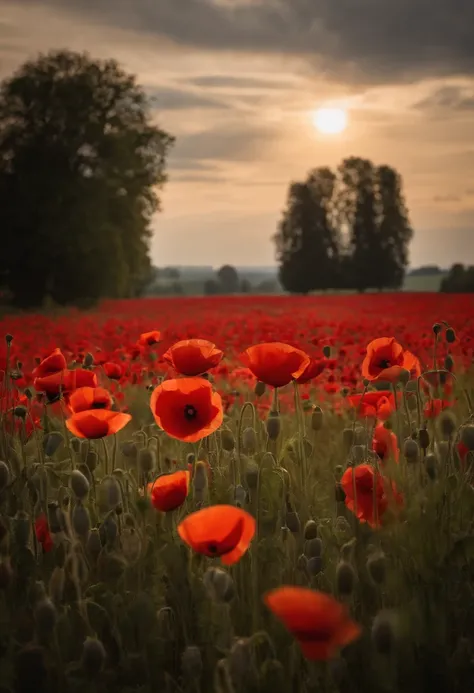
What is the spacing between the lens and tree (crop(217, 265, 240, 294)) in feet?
172

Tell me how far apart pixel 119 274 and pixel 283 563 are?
17.2 metres

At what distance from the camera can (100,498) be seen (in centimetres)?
241

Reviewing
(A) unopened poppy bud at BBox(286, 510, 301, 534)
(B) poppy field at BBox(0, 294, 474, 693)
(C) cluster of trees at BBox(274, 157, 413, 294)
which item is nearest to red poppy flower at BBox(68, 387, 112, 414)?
(B) poppy field at BBox(0, 294, 474, 693)

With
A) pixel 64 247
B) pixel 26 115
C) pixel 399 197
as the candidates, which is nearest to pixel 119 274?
pixel 64 247

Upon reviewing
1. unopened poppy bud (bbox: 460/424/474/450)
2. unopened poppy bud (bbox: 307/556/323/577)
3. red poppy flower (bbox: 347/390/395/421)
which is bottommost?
unopened poppy bud (bbox: 307/556/323/577)

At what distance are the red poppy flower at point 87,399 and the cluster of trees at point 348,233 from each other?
1021 inches

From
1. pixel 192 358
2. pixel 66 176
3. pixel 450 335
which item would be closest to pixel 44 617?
pixel 192 358

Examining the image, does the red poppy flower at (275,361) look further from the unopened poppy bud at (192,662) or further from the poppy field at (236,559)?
the unopened poppy bud at (192,662)

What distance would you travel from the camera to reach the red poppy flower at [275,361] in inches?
83.7

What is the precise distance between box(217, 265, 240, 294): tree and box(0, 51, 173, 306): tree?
32.0 m

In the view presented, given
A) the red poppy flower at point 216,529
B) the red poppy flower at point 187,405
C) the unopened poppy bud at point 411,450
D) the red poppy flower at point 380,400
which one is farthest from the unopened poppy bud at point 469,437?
the red poppy flower at point 216,529

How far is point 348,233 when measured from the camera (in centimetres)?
3139

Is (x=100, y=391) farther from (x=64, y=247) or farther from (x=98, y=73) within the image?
(x=98, y=73)

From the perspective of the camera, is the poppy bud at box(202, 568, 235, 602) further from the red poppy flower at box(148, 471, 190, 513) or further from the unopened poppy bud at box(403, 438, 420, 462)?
the unopened poppy bud at box(403, 438, 420, 462)
